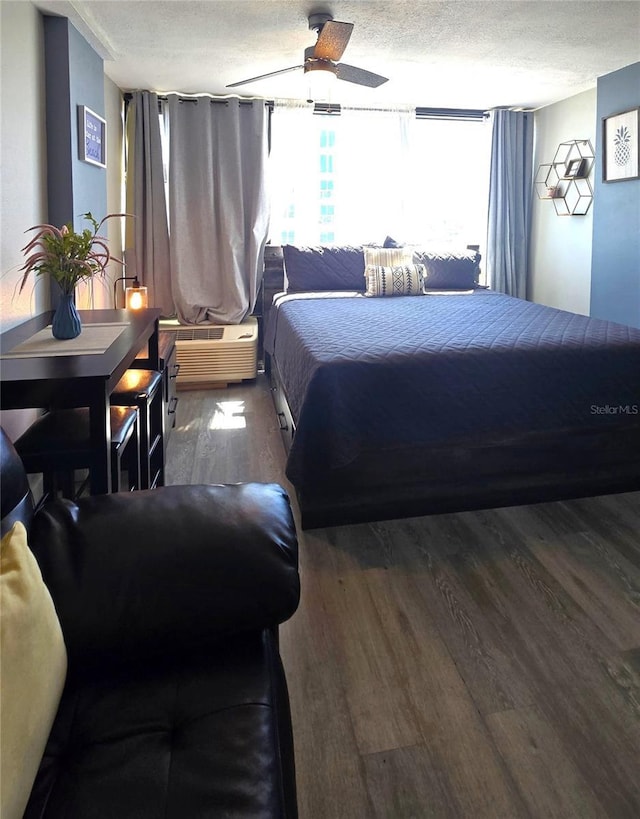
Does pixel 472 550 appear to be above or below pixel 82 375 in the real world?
below

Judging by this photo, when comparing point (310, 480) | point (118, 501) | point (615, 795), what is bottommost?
point (615, 795)

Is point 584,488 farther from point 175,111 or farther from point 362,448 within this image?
point 175,111

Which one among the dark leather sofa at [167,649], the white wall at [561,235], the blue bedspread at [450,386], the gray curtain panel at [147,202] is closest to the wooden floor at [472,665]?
the blue bedspread at [450,386]

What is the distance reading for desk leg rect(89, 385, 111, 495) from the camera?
5.17 ft

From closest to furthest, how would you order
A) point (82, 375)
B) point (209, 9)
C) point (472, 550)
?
point (82, 375) < point (472, 550) < point (209, 9)

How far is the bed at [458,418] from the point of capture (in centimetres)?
225

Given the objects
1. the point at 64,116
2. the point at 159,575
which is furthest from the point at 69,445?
the point at 64,116

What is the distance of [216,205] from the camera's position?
4.55m

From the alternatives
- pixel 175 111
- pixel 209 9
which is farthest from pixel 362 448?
pixel 175 111

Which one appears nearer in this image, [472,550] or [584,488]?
[472,550]

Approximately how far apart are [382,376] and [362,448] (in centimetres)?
30

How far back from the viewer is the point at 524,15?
2852 mm

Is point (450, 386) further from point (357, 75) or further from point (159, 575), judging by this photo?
point (357, 75)

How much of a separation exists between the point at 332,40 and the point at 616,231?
2507mm
